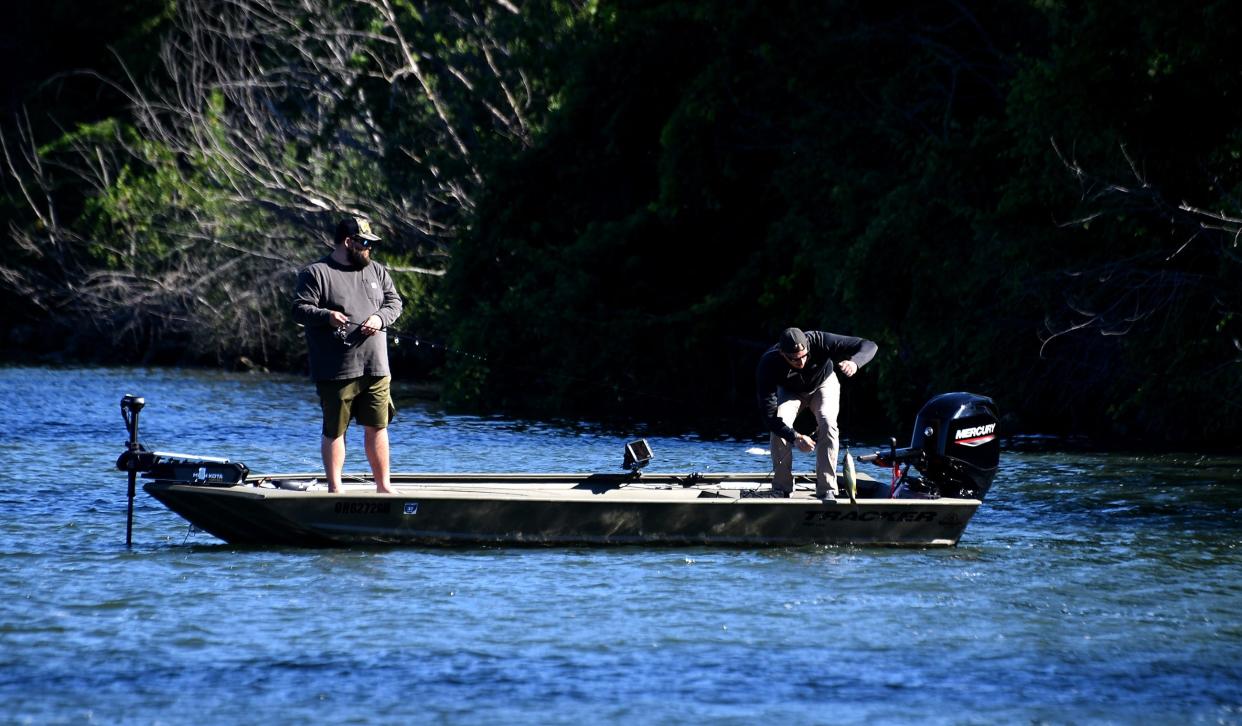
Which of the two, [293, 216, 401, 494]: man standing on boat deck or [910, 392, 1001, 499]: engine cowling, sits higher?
[293, 216, 401, 494]: man standing on boat deck

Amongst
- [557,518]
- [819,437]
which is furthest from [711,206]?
[557,518]

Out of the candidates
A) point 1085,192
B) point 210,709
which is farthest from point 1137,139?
point 210,709

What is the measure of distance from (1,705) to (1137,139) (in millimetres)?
14628

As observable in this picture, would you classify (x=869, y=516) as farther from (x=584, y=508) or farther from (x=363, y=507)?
(x=363, y=507)

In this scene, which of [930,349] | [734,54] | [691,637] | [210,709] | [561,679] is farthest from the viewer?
[734,54]

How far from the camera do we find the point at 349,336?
11688 millimetres

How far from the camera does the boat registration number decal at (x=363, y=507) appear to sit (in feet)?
38.8

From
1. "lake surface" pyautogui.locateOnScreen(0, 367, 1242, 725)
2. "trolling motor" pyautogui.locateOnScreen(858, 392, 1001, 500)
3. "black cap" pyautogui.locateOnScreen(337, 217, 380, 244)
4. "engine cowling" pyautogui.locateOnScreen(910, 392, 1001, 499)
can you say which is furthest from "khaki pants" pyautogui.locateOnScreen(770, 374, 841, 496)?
"black cap" pyautogui.locateOnScreen(337, 217, 380, 244)

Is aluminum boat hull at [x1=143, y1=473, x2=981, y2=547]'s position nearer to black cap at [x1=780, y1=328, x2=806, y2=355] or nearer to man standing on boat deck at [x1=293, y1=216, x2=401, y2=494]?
man standing on boat deck at [x1=293, y1=216, x2=401, y2=494]

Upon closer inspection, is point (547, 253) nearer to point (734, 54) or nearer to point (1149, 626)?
point (734, 54)

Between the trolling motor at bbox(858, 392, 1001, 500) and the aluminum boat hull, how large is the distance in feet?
1.57

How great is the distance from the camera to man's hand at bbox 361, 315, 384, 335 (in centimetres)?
1159

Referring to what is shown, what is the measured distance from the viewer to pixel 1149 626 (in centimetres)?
1009

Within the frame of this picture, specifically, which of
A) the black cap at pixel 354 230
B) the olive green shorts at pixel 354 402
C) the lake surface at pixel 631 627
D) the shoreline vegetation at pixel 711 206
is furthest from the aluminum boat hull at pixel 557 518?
the shoreline vegetation at pixel 711 206
